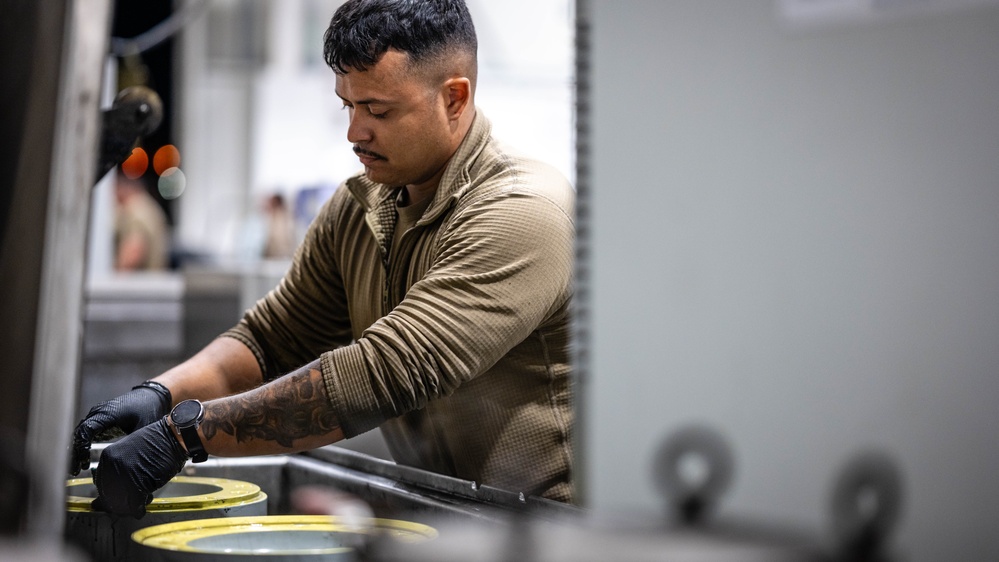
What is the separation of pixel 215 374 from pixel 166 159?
8.89m

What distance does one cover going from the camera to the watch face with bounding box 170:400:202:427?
1601 mm

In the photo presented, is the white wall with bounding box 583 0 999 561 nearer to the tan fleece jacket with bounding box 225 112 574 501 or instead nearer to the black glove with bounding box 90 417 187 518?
the tan fleece jacket with bounding box 225 112 574 501

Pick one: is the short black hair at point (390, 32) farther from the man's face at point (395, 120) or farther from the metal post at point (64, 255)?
the metal post at point (64, 255)

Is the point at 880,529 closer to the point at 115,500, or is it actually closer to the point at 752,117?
the point at 752,117

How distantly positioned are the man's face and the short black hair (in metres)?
0.02

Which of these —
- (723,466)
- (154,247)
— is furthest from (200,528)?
(154,247)

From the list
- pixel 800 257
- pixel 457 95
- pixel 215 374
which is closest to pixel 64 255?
pixel 800 257

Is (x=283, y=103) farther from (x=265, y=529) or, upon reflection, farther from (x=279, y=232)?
(x=265, y=529)

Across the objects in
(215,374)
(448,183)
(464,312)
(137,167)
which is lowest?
(215,374)

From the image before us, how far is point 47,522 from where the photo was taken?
0.82m

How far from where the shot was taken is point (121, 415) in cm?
187

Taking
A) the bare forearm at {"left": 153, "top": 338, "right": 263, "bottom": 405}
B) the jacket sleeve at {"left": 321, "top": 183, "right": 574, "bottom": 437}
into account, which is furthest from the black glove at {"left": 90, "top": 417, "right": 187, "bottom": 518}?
the bare forearm at {"left": 153, "top": 338, "right": 263, "bottom": 405}

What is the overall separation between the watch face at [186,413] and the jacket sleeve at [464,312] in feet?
0.68

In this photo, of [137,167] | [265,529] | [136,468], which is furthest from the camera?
[137,167]
